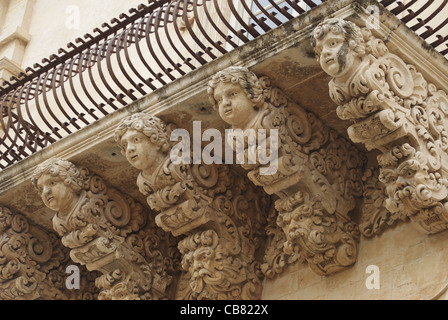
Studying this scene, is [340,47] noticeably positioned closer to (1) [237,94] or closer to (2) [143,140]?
(1) [237,94]

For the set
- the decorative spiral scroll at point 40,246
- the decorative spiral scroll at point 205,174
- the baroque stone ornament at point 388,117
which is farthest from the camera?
the decorative spiral scroll at point 40,246

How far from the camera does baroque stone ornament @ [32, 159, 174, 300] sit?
8.27 m

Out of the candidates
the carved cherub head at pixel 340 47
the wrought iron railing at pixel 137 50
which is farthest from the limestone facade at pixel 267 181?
the wrought iron railing at pixel 137 50

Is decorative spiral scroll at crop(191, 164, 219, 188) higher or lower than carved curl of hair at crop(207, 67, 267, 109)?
lower

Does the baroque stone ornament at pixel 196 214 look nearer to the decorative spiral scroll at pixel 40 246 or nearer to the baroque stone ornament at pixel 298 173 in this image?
the baroque stone ornament at pixel 298 173

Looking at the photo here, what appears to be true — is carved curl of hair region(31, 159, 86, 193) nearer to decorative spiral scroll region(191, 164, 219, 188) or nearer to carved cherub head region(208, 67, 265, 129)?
decorative spiral scroll region(191, 164, 219, 188)

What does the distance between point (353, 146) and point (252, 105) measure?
916 mm

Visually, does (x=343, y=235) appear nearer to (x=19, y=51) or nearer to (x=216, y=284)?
(x=216, y=284)

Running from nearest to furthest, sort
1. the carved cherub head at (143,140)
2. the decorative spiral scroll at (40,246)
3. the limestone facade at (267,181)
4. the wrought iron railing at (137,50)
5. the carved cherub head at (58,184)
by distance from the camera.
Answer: the limestone facade at (267,181)
the wrought iron railing at (137,50)
the carved cherub head at (143,140)
the carved cherub head at (58,184)
the decorative spiral scroll at (40,246)

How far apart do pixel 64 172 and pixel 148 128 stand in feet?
2.77

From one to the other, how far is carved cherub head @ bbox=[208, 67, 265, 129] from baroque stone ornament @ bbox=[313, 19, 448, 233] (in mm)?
609

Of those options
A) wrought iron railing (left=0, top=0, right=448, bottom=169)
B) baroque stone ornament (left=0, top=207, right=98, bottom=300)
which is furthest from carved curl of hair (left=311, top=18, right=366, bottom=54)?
baroque stone ornament (left=0, top=207, right=98, bottom=300)

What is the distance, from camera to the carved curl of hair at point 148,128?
7836mm
